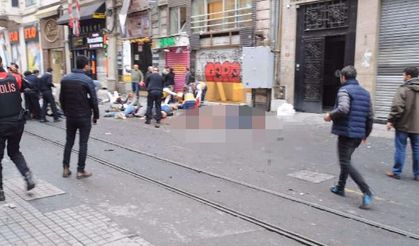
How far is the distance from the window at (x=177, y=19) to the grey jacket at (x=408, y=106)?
15.4 meters

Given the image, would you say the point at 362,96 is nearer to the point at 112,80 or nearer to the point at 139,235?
the point at 139,235

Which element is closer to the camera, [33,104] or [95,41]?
[33,104]

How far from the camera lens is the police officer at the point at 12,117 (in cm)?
576

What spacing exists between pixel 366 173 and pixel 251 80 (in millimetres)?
9349

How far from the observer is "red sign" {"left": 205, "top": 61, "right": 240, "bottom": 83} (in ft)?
59.8

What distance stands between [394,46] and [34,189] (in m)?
10.7

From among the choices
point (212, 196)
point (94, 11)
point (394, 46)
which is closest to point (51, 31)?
point (94, 11)

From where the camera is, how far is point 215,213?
551cm

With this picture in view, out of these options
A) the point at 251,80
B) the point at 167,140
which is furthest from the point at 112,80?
the point at 167,140

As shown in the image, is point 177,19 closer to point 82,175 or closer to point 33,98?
point 33,98

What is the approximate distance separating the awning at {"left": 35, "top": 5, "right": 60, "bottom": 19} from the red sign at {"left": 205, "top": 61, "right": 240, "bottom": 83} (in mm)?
17206

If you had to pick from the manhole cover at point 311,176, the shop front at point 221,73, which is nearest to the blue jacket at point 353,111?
the manhole cover at point 311,176

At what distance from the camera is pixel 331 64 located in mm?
15852

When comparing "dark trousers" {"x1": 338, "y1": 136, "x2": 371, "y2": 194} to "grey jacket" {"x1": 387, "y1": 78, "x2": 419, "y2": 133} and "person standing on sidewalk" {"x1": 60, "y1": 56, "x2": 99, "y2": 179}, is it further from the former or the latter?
"person standing on sidewalk" {"x1": 60, "y1": 56, "x2": 99, "y2": 179}
